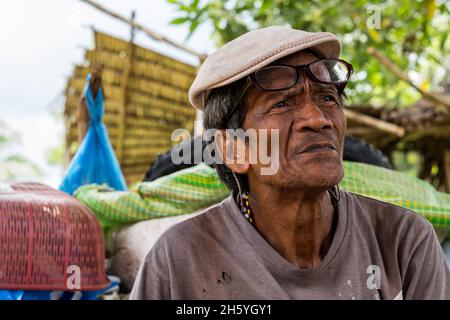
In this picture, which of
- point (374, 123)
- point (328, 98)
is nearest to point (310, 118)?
point (328, 98)

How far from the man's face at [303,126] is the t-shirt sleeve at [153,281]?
392 millimetres

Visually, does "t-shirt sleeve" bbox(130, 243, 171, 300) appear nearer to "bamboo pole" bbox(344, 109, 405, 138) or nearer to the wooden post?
the wooden post

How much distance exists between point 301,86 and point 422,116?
458cm

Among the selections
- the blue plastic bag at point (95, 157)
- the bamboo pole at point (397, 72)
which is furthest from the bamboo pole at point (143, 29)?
the bamboo pole at point (397, 72)

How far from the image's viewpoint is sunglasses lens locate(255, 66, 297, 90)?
1.49 metres

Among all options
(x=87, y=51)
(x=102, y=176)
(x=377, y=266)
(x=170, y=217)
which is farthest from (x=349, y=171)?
(x=87, y=51)

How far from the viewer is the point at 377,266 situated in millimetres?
1462

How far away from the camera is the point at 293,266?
144 cm

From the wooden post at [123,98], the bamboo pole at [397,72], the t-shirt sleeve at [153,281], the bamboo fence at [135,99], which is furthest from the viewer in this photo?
the wooden post at [123,98]

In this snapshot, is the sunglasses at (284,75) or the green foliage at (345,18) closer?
the sunglasses at (284,75)

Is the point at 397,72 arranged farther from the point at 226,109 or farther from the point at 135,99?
the point at 226,109

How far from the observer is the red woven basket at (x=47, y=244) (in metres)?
2.35

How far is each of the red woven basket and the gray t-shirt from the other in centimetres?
112

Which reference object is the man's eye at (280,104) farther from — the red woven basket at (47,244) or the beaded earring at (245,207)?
the red woven basket at (47,244)
